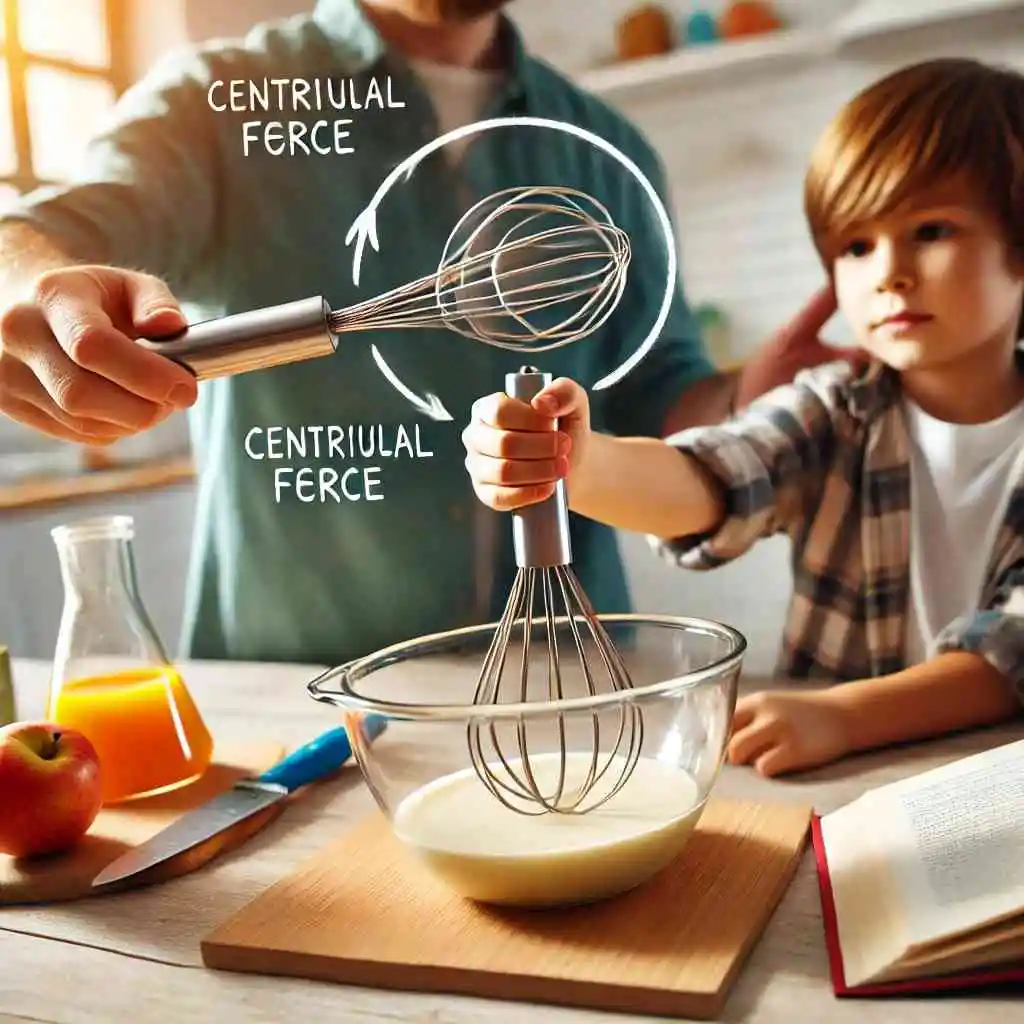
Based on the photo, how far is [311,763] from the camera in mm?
654

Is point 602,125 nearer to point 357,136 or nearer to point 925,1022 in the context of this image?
point 357,136

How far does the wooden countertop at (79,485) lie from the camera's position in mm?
1366

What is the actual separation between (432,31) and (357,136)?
0.40 feet

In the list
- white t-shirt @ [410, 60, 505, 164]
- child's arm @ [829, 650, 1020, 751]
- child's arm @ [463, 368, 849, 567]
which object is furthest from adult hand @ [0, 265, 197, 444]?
white t-shirt @ [410, 60, 505, 164]

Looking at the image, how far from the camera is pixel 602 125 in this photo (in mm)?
1081

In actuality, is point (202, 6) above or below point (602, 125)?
above

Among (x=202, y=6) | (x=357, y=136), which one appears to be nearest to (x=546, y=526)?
(x=357, y=136)

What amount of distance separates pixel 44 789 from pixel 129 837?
0.06 m

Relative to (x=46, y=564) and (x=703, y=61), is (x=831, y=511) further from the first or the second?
(x=46, y=564)

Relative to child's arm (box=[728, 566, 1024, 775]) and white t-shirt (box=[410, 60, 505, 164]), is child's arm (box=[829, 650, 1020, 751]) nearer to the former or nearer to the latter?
child's arm (box=[728, 566, 1024, 775])

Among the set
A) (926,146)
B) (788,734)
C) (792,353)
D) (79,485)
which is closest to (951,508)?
(792,353)

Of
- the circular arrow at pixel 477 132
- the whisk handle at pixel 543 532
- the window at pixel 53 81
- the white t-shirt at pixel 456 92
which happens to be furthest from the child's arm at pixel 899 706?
the window at pixel 53 81

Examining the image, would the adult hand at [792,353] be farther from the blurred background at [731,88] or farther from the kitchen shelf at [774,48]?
the kitchen shelf at [774,48]

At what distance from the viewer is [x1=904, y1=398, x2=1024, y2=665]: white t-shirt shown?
0.97 metres
